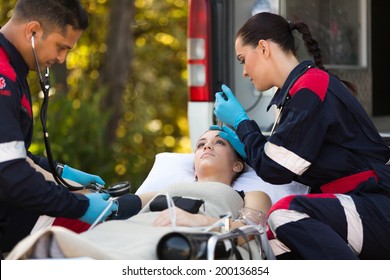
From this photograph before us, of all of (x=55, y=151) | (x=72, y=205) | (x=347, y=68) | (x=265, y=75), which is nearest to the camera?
(x=72, y=205)

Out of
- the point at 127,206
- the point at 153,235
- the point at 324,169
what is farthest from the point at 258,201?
the point at 153,235

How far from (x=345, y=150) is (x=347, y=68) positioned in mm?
2691

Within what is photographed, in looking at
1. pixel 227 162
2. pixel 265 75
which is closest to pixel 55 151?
pixel 227 162

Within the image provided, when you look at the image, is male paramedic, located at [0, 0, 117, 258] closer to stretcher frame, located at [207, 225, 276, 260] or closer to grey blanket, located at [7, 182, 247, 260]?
grey blanket, located at [7, 182, 247, 260]

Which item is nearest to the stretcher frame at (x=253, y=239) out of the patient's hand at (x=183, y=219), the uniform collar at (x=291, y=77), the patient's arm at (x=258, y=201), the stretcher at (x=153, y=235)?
the stretcher at (x=153, y=235)

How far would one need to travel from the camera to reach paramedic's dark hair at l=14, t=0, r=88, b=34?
3.30 meters

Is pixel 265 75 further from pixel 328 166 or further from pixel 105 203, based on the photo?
pixel 105 203

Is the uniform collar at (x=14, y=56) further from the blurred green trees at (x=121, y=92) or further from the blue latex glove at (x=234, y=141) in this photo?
the blurred green trees at (x=121, y=92)

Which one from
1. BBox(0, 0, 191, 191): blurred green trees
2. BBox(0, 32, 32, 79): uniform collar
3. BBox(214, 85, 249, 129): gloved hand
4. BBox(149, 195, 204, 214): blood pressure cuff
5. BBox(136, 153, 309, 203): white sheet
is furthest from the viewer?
BBox(0, 0, 191, 191): blurred green trees

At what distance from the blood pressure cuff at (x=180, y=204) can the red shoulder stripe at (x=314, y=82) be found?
634 mm

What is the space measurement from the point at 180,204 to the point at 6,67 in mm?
958

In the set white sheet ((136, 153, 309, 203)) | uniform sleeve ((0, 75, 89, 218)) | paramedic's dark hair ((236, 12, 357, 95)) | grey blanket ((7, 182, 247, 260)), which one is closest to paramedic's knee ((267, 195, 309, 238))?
grey blanket ((7, 182, 247, 260))

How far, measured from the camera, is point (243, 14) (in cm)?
512

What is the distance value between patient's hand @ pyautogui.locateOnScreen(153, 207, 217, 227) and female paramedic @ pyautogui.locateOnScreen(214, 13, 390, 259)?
1.00 feet
